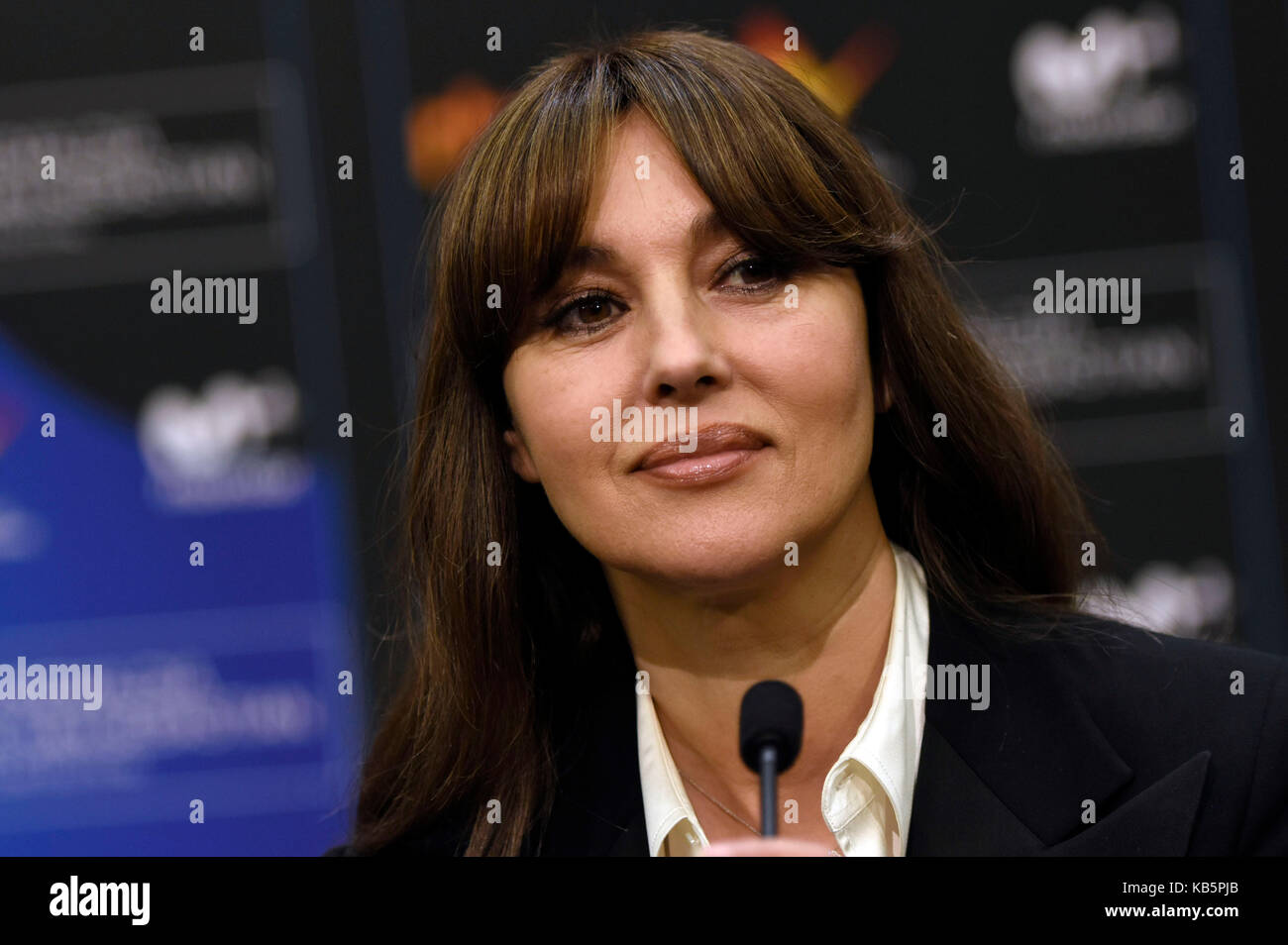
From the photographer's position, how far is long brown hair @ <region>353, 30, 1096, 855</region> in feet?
4.61

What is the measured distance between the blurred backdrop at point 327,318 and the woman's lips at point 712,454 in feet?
2.01

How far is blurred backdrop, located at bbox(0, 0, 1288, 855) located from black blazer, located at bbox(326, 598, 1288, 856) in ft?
1.36

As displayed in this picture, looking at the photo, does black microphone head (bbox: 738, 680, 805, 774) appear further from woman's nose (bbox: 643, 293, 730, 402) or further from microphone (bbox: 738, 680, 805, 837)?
woman's nose (bbox: 643, 293, 730, 402)

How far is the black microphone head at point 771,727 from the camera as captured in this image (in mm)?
1101

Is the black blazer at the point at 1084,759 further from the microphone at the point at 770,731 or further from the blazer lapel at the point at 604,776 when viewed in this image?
the microphone at the point at 770,731

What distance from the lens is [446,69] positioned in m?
1.88

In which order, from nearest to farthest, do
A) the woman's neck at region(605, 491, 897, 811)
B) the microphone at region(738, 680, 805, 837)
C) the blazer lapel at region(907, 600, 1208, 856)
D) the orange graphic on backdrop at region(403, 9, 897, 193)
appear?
the microphone at region(738, 680, 805, 837) < the blazer lapel at region(907, 600, 1208, 856) < the woman's neck at region(605, 491, 897, 811) < the orange graphic on backdrop at region(403, 9, 897, 193)

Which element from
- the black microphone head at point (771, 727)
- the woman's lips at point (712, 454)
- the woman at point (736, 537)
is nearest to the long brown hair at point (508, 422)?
the woman at point (736, 537)

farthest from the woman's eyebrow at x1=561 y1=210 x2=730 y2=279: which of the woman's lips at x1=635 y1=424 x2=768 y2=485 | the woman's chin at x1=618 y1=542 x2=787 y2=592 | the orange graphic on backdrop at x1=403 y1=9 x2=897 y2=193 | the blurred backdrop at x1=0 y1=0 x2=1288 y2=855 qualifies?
the blurred backdrop at x1=0 y1=0 x2=1288 y2=855

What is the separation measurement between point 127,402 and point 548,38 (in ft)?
2.63

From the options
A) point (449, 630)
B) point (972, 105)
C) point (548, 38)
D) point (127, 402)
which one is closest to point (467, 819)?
point (449, 630)
